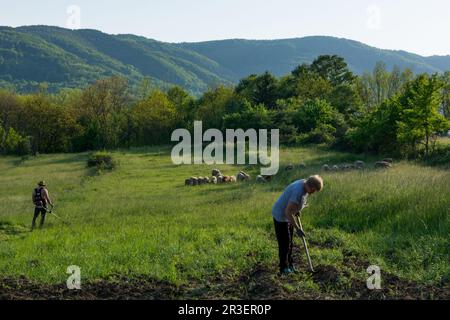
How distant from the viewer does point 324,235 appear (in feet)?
41.2

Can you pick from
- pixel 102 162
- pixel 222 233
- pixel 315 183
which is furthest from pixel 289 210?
pixel 102 162

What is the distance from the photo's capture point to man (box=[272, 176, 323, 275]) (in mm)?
8750

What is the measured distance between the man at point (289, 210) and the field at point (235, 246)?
0.39 metres

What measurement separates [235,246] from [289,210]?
3203 millimetres

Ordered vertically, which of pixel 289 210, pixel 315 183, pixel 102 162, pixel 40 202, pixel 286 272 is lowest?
pixel 102 162

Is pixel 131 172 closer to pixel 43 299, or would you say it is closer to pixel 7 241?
pixel 7 241

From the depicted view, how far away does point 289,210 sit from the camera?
29.2 feet

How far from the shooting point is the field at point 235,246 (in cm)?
887

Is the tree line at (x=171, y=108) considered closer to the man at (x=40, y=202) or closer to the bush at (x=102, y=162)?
the bush at (x=102, y=162)

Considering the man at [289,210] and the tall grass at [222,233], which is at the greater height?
the man at [289,210]

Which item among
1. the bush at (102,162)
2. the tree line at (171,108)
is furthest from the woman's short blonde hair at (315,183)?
the tree line at (171,108)

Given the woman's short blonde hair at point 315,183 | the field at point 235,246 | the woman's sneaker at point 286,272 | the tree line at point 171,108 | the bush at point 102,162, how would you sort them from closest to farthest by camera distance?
the woman's short blonde hair at point 315,183
the field at point 235,246
the woman's sneaker at point 286,272
the bush at point 102,162
the tree line at point 171,108

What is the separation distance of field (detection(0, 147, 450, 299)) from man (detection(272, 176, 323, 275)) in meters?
0.39

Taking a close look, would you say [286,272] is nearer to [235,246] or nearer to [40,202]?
[235,246]
